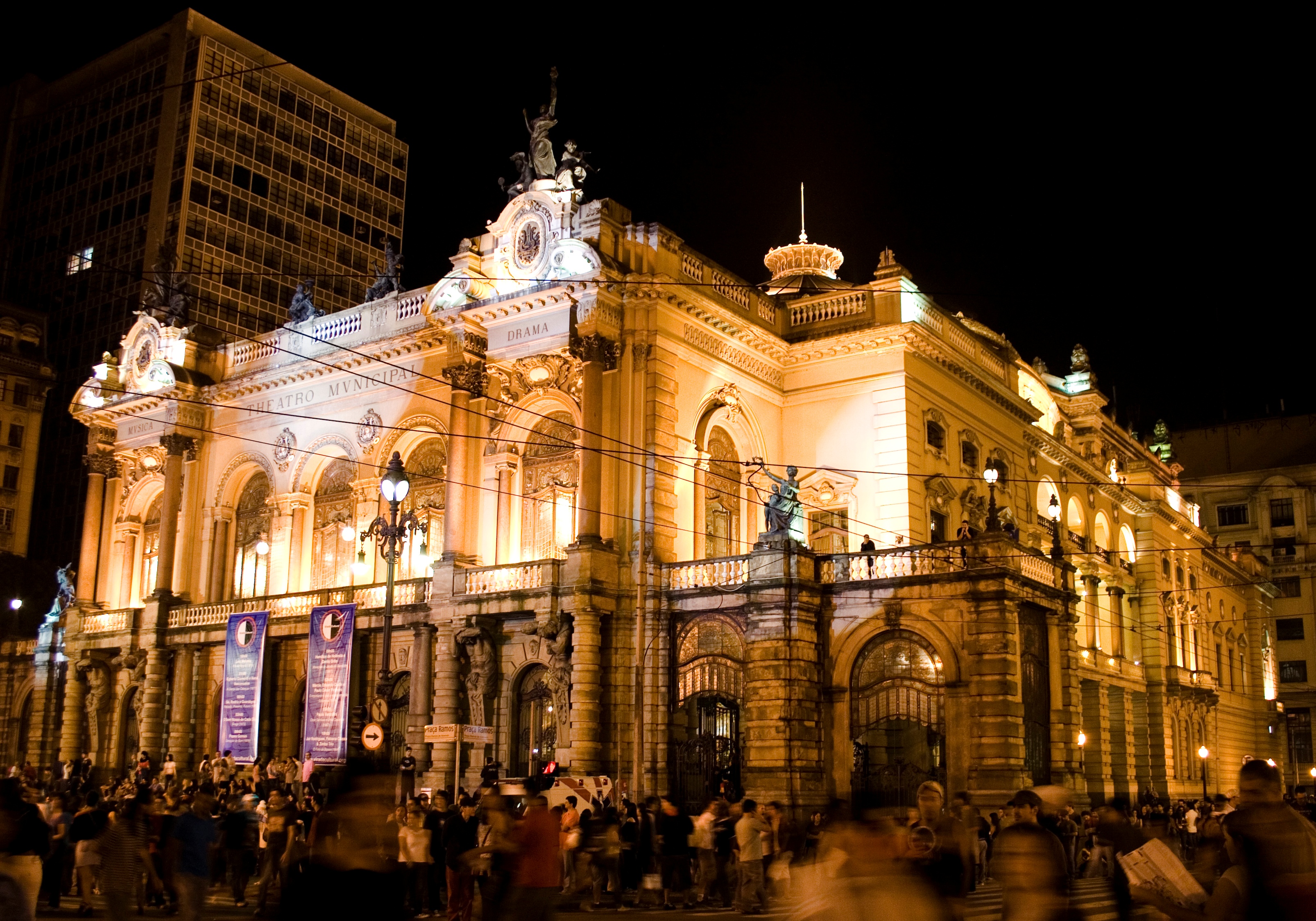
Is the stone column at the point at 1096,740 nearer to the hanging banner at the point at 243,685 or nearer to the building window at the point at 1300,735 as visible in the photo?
the hanging banner at the point at 243,685

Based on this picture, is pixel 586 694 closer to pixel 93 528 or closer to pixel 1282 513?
pixel 93 528

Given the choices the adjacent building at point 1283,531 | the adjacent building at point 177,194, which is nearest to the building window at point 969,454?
the adjacent building at point 1283,531

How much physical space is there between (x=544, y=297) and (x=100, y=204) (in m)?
48.1

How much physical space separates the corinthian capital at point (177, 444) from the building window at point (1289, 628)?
5738 cm

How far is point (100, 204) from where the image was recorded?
70.6m

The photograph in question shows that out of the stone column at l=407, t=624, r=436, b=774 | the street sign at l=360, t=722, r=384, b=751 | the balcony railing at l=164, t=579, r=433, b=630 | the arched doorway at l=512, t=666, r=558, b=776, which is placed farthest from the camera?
the balcony railing at l=164, t=579, r=433, b=630

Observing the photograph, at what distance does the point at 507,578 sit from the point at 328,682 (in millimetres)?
5830

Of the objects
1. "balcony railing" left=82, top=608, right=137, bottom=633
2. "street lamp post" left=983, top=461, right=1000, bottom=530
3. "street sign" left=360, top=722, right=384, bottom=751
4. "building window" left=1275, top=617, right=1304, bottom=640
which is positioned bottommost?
"street sign" left=360, top=722, right=384, bottom=751

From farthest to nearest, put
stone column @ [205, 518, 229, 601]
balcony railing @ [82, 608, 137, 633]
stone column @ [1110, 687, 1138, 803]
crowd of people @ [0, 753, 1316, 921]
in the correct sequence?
stone column @ [1110, 687, 1138, 803], balcony railing @ [82, 608, 137, 633], stone column @ [205, 518, 229, 601], crowd of people @ [0, 753, 1316, 921]

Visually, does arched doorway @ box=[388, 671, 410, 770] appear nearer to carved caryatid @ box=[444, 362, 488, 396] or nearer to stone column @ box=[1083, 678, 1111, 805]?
carved caryatid @ box=[444, 362, 488, 396]

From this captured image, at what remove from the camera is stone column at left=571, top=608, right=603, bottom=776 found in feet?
94.6

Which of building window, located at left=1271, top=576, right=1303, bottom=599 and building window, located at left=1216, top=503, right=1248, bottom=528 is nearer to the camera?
building window, located at left=1271, top=576, right=1303, bottom=599

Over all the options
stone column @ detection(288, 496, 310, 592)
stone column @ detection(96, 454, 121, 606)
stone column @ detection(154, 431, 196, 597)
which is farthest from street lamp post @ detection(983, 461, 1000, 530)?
stone column @ detection(96, 454, 121, 606)

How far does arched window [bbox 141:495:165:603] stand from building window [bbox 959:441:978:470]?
980 inches
